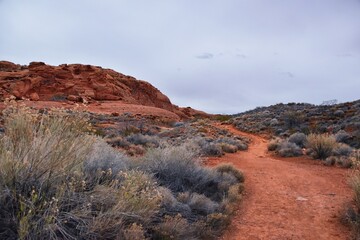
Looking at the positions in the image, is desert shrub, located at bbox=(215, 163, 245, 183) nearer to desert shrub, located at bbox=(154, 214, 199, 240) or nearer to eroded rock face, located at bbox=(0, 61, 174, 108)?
desert shrub, located at bbox=(154, 214, 199, 240)

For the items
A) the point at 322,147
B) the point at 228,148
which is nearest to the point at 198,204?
the point at 322,147

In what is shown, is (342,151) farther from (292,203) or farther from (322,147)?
(292,203)

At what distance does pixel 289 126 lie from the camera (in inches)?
1053

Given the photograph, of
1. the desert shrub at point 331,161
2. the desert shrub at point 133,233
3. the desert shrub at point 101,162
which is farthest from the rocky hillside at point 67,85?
the desert shrub at point 133,233

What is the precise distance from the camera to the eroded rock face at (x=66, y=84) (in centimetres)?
4009

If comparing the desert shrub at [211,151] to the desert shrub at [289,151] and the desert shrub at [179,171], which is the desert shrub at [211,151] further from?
the desert shrub at [179,171]

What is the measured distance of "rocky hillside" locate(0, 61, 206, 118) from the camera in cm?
3981

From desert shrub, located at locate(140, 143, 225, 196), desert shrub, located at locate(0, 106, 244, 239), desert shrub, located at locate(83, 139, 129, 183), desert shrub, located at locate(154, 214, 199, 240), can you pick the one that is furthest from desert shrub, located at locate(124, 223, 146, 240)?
desert shrub, located at locate(140, 143, 225, 196)

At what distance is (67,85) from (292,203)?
39.7 metres

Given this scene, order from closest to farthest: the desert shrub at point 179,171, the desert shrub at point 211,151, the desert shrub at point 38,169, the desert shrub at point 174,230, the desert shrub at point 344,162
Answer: the desert shrub at point 38,169 < the desert shrub at point 174,230 < the desert shrub at point 179,171 < the desert shrub at point 344,162 < the desert shrub at point 211,151

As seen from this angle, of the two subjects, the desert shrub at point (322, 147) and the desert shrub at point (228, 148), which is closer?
the desert shrub at point (322, 147)

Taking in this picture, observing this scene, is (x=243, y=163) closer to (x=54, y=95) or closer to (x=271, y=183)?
(x=271, y=183)

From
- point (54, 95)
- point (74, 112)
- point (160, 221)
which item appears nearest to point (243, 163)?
point (160, 221)

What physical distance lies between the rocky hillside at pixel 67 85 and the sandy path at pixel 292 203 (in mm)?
32750
